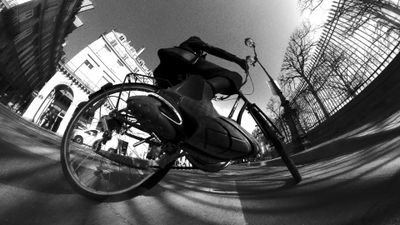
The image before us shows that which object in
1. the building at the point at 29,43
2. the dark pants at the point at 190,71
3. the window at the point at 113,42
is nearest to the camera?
the dark pants at the point at 190,71

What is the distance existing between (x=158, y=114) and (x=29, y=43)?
31.8 metres

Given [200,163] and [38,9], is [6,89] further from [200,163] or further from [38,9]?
[200,163]

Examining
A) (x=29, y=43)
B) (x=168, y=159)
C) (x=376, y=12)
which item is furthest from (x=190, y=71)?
(x=29, y=43)

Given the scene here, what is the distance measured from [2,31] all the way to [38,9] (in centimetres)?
521

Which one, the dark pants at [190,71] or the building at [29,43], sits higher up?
the building at [29,43]

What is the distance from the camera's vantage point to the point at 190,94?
5.59ft

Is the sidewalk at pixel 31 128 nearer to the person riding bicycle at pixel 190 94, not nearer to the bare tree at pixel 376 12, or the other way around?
the person riding bicycle at pixel 190 94

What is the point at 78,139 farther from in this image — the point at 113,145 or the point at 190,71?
the point at 190,71

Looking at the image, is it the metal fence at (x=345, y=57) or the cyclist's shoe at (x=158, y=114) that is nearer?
the cyclist's shoe at (x=158, y=114)

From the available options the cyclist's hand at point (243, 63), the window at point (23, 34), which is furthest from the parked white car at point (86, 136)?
the window at point (23, 34)

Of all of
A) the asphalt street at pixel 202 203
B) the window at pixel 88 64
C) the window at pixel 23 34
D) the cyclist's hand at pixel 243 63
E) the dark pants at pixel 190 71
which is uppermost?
the window at pixel 88 64

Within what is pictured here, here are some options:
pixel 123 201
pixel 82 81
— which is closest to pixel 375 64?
pixel 123 201

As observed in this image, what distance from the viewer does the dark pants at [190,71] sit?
1886 millimetres

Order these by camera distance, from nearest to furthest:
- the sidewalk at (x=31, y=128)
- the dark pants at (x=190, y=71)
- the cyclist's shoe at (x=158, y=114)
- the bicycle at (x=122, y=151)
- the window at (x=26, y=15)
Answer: the cyclist's shoe at (x=158, y=114)
the bicycle at (x=122, y=151)
the dark pants at (x=190, y=71)
the sidewalk at (x=31, y=128)
the window at (x=26, y=15)
